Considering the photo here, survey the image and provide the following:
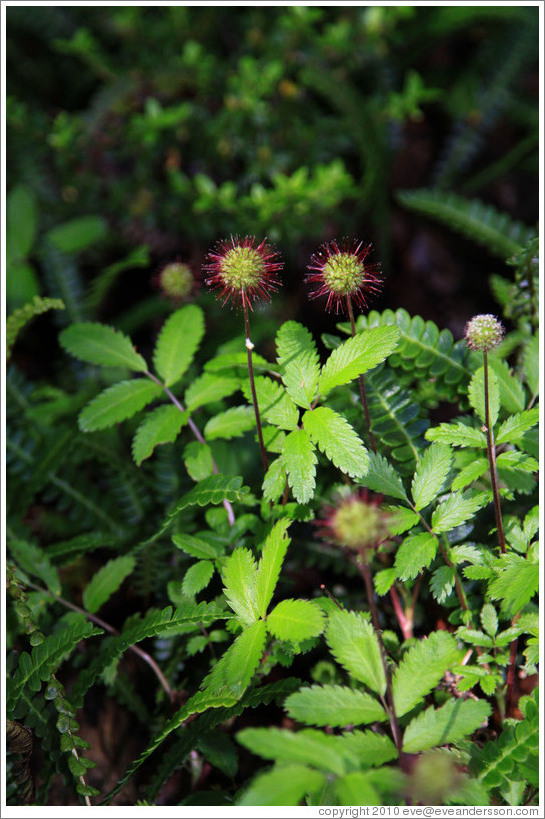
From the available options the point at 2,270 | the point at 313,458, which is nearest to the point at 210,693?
the point at 313,458

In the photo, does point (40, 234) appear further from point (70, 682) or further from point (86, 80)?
point (70, 682)

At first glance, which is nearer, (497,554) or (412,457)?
(497,554)

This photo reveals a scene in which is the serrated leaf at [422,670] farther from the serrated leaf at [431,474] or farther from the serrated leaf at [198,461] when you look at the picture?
the serrated leaf at [198,461]

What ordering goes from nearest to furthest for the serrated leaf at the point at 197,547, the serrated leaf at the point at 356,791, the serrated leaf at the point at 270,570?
the serrated leaf at the point at 356,791, the serrated leaf at the point at 270,570, the serrated leaf at the point at 197,547

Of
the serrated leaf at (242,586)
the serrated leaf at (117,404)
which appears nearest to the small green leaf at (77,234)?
the serrated leaf at (117,404)

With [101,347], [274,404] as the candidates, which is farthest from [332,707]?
[101,347]

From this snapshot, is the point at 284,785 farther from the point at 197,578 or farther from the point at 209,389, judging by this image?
the point at 209,389
